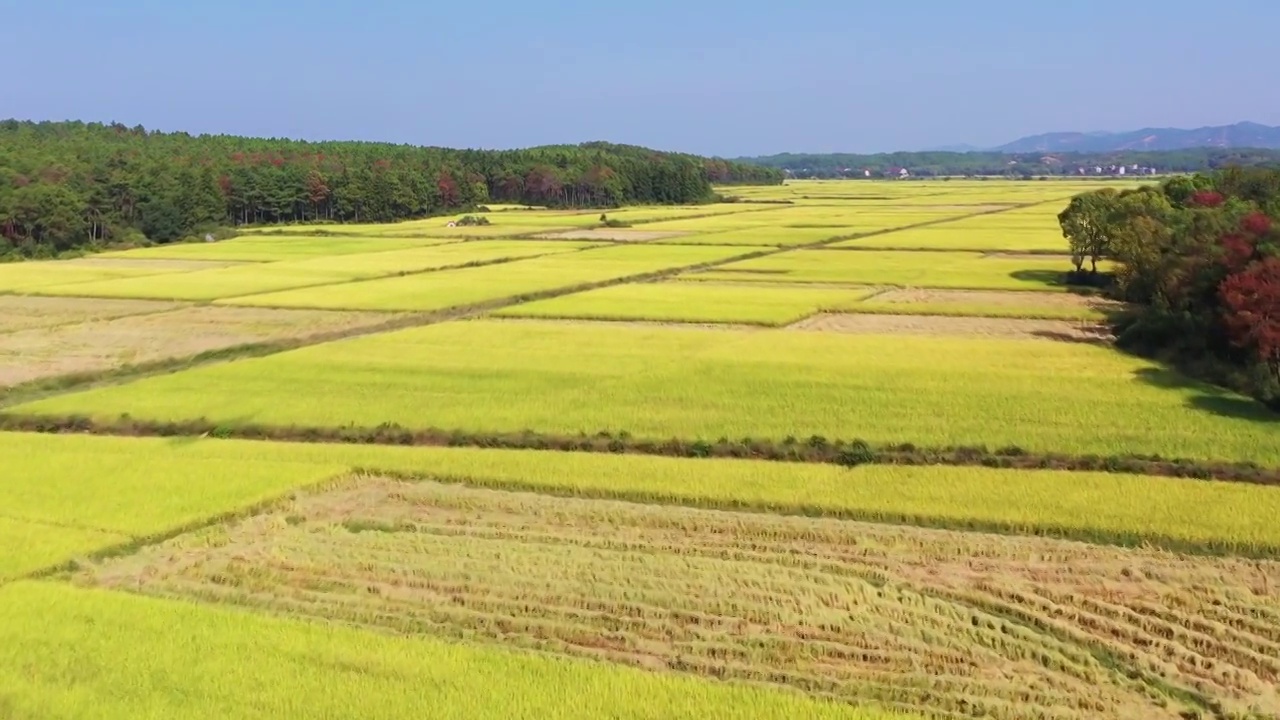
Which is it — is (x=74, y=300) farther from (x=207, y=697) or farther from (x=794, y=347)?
(x=207, y=697)

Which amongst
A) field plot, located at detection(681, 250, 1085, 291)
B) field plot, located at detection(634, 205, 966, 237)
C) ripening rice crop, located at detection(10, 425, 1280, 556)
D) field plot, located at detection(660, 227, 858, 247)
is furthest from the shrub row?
field plot, located at detection(634, 205, 966, 237)

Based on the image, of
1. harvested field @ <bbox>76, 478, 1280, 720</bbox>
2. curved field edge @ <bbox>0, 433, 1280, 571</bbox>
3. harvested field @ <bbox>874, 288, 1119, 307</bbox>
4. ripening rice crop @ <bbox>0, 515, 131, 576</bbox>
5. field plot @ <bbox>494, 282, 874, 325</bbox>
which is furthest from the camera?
harvested field @ <bbox>874, 288, 1119, 307</bbox>

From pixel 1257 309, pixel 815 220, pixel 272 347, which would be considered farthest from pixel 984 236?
pixel 272 347

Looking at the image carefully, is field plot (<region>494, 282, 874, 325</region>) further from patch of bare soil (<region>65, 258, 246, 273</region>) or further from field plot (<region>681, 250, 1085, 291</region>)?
patch of bare soil (<region>65, 258, 246, 273</region>)

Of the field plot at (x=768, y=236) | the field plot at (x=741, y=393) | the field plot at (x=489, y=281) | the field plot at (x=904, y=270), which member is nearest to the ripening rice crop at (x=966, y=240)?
the field plot at (x=768, y=236)

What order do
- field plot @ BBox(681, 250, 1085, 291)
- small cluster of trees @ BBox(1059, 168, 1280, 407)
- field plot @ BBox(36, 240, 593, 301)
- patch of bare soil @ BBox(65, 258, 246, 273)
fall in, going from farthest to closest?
patch of bare soil @ BBox(65, 258, 246, 273), field plot @ BBox(36, 240, 593, 301), field plot @ BBox(681, 250, 1085, 291), small cluster of trees @ BBox(1059, 168, 1280, 407)

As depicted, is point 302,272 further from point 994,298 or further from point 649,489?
point 649,489

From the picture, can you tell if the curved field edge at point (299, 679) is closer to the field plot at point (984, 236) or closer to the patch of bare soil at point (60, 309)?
the patch of bare soil at point (60, 309)

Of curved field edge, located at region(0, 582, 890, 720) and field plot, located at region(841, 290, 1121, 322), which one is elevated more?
curved field edge, located at region(0, 582, 890, 720)
